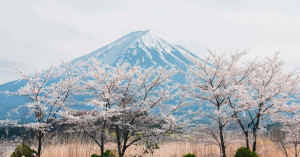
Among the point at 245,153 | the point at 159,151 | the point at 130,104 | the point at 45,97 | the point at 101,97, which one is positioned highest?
the point at 45,97

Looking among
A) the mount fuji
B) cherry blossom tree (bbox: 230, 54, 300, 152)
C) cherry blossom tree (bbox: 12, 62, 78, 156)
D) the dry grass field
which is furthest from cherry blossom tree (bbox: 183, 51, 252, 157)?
the mount fuji

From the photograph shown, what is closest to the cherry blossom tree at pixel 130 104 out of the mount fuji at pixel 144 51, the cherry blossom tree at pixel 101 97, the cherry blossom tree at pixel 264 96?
the cherry blossom tree at pixel 101 97

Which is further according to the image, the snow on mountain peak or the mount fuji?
the snow on mountain peak

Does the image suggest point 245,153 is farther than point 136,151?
No

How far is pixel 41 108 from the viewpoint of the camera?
829 cm

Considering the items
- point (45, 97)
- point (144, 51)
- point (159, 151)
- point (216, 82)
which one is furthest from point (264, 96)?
point (144, 51)

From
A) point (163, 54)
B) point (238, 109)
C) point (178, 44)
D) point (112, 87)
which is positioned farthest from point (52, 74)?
point (178, 44)

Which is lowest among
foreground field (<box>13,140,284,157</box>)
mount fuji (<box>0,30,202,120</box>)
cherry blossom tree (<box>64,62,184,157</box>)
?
foreground field (<box>13,140,284,157</box>)

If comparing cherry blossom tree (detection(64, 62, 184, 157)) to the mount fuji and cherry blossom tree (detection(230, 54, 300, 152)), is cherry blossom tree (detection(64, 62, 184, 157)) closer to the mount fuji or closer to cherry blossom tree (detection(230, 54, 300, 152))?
cherry blossom tree (detection(230, 54, 300, 152))

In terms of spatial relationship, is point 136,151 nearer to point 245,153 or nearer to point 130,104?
point 130,104

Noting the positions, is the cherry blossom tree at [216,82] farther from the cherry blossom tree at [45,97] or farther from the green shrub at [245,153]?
the cherry blossom tree at [45,97]

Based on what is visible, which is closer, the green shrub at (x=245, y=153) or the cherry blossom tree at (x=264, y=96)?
the green shrub at (x=245, y=153)

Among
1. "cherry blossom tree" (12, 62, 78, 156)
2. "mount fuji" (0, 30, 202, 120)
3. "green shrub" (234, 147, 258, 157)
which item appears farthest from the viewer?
"mount fuji" (0, 30, 202, 120)

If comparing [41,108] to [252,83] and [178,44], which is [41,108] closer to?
[252,83]
